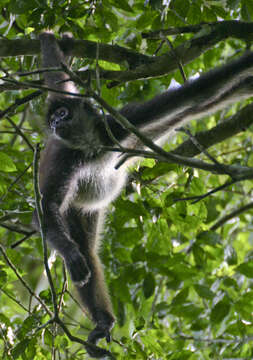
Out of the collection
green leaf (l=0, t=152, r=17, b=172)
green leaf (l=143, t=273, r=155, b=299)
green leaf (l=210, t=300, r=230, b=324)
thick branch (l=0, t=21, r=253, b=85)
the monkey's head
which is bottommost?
green leaf (l=210, t=300, r=230, b=324)

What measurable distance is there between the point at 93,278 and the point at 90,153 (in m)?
1.38

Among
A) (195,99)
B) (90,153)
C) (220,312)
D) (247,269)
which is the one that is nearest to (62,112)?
(90,153)

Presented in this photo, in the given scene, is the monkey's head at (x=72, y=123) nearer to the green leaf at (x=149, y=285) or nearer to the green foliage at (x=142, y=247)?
the green foliage at (x=142, y=247)

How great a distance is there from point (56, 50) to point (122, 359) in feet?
8.57

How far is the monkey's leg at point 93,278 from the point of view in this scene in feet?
15.9

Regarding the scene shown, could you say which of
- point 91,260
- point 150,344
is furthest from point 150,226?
point 150,344

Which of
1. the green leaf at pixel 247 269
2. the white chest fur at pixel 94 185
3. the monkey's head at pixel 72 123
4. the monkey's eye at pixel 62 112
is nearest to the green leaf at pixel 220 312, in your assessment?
the green leaf at pixel 247 269

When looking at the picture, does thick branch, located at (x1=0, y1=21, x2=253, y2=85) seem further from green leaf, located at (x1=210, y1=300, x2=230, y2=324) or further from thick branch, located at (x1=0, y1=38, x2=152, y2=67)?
green leaf, located at (x1=210, y1=300, x2=230, y2=324)

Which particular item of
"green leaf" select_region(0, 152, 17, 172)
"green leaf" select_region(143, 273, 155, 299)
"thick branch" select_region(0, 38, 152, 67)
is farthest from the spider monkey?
"green leaf" select_region(0, 152, 17, 172)

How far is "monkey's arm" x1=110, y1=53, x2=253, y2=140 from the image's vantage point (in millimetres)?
4051

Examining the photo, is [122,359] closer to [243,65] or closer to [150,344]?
[150,344]

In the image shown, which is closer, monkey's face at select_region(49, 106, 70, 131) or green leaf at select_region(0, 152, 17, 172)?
green leaf at select_region(0, 152, 17, 172)

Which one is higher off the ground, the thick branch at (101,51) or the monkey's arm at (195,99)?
the thick branch at (101,51)

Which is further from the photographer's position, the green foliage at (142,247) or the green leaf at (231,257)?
the green leaf at (231,257)
